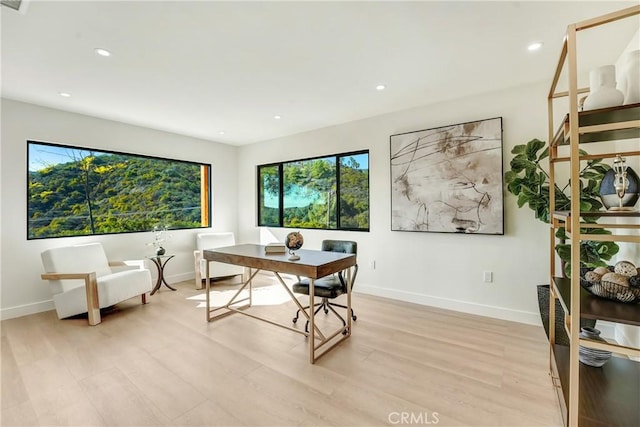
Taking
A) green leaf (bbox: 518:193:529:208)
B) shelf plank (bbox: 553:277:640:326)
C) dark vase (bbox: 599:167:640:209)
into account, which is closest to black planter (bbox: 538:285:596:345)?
green leaf (bbox: 518:193:529:208)

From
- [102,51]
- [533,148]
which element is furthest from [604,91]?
[102,51]

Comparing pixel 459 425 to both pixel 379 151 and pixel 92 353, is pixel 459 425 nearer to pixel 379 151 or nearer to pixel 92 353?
pixel 92 353

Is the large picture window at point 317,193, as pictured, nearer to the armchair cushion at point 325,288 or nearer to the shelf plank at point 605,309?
the armchair cushion at point 325,288

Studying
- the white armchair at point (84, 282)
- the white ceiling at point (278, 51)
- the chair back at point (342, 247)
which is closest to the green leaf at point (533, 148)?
the white ceiling at point (278, 51)

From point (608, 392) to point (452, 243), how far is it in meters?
2.06

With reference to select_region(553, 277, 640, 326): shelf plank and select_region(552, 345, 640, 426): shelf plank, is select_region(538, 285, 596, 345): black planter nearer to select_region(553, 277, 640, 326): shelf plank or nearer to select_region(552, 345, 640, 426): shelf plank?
select_region(552, 345, 640, 426): shelf plank

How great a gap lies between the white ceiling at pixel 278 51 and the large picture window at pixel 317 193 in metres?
1.09

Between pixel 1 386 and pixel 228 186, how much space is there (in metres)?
4.27

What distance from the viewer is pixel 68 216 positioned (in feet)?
12.9

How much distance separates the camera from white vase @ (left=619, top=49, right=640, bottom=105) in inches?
52.4

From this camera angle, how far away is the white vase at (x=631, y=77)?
133cm

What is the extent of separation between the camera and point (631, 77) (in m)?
1.35

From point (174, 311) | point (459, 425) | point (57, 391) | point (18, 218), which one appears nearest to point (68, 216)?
point (18, 218)

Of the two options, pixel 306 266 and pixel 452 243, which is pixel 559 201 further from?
pixel 306 266
